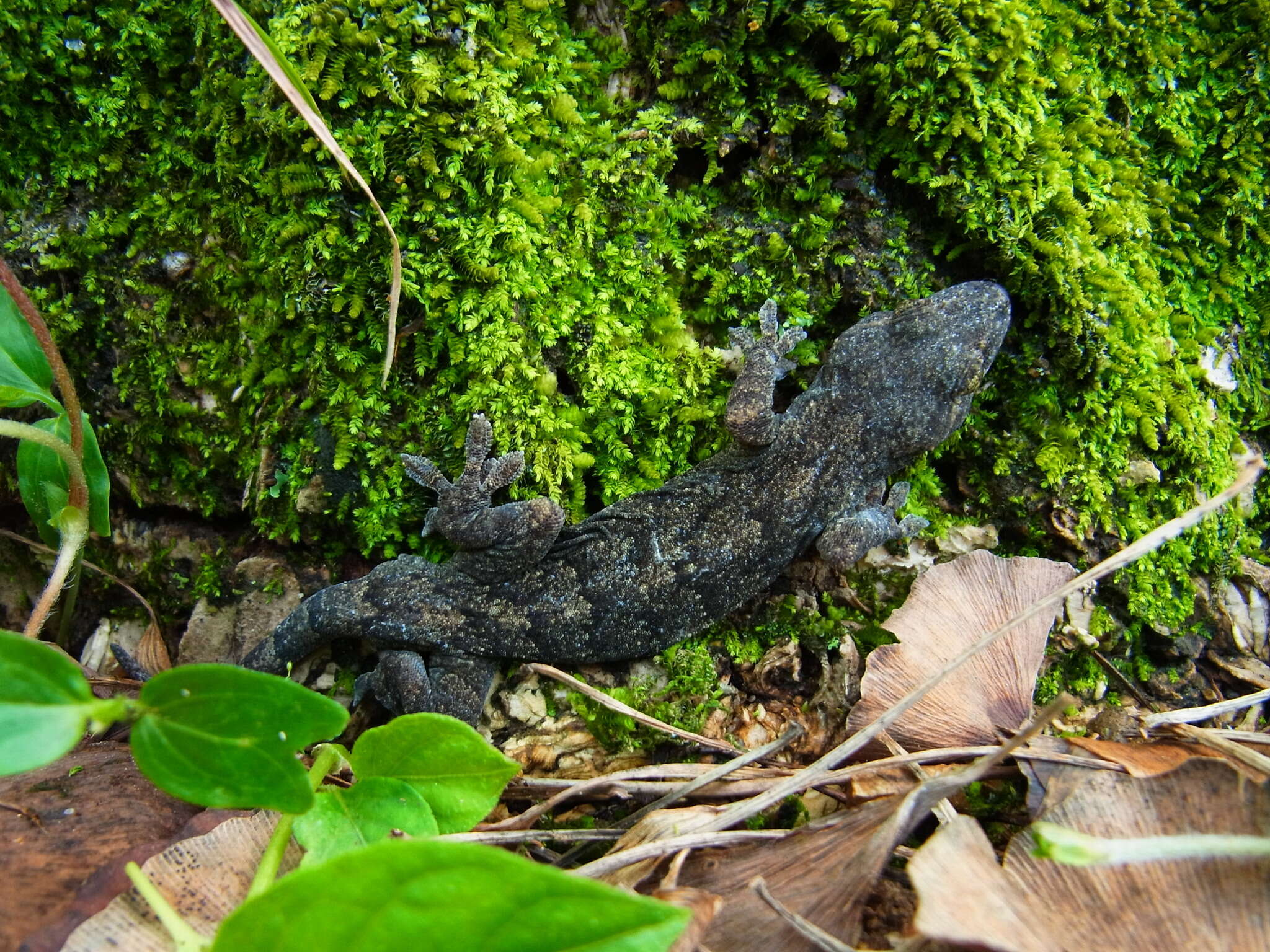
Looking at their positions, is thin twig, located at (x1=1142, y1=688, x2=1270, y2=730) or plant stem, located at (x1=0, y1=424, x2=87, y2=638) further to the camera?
thin twig, located at (x1=1142, y1=688, x2=1270, y2=730)

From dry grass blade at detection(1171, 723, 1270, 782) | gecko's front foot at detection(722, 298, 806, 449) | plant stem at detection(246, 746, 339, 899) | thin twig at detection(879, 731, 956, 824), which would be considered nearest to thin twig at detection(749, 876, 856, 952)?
thin twig at detection(879, 731, 956, 824)

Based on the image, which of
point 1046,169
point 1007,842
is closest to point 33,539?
point 1007,842

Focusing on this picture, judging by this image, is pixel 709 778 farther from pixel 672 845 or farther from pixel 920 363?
pixel 920 363

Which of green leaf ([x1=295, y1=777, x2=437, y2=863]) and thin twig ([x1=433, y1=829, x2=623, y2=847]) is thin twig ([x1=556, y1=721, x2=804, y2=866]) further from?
green leaf ([x1=295, y1=777, x2=437, y2=863])

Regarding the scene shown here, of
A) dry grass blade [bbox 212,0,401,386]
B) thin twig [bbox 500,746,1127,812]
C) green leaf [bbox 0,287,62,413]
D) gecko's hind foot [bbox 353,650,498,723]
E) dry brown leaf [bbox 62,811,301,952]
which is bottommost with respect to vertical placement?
gecko's hind foot [bbox 353,650,498,723]

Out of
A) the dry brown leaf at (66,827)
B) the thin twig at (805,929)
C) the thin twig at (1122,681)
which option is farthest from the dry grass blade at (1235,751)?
the dry brown leaf at (66,827)

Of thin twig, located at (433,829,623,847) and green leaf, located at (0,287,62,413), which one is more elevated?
green leaf, located at (0,287,62,413)

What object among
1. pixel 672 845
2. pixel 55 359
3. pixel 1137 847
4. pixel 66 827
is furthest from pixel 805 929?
pixel 55 359
